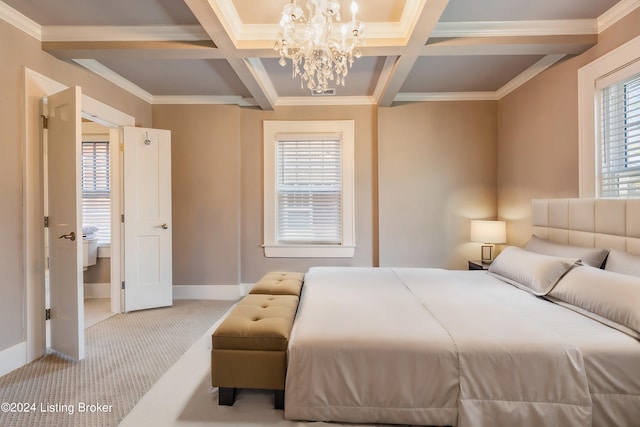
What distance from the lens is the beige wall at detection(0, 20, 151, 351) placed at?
2262mm

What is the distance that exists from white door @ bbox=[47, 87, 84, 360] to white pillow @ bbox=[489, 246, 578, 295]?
3.45 meters

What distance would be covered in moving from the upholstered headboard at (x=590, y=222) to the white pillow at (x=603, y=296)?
40 centimetres

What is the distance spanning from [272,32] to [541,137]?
2864mm

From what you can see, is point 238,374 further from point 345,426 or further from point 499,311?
point 499,311

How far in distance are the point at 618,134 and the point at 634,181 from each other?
1.33 ft

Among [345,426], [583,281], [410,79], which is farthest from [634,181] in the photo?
[345,426]

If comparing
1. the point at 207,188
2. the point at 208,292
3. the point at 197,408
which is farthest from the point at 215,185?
the point at 197,408

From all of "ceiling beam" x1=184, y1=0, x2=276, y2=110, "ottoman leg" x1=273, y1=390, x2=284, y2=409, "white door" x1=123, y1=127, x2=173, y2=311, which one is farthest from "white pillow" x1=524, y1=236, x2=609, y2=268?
"white door" x1=123, y1=127, x2=173, y2=311

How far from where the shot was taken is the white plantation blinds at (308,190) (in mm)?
4195

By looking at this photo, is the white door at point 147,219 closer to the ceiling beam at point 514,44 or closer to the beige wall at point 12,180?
the beige wall at point 12,180

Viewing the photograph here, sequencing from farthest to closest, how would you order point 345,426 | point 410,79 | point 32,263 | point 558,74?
→ 1. point 410,79
2. point 558,74
3. point 32,263
4. point 345,426

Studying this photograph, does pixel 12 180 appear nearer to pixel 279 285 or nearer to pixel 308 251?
pixel 279 285

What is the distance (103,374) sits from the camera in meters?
2.21

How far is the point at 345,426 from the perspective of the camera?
1.59 meters
